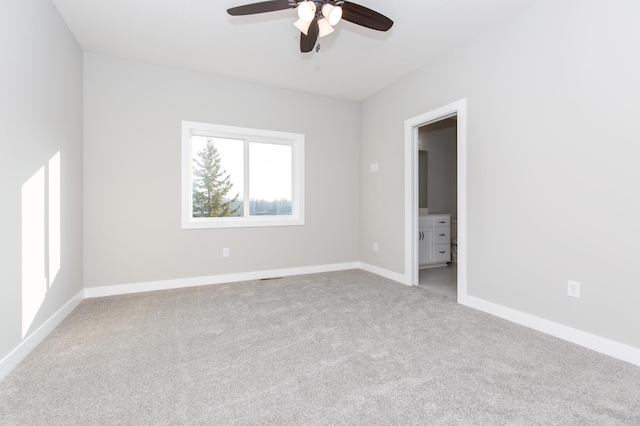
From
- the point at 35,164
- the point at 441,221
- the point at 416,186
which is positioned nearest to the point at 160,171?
the point at 35,164

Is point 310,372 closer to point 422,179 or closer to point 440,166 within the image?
point 422,179

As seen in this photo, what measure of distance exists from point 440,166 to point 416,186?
2420 millimetres

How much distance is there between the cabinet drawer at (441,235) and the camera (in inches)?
185

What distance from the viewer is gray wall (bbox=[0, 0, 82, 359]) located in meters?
1.75

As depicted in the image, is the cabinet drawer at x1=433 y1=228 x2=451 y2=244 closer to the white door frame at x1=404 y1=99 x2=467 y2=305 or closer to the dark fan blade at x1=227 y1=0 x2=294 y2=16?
the white door frame at x1=404 y1=99 x2=467 y2=305

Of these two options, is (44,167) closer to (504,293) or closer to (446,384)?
(446,384)

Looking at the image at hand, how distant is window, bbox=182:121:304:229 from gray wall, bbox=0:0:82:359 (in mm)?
1113

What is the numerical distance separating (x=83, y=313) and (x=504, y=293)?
3.84 metres

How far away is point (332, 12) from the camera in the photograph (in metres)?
1.87

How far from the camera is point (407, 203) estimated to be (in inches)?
144

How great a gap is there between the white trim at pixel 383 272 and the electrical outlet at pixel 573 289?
5.77 feet

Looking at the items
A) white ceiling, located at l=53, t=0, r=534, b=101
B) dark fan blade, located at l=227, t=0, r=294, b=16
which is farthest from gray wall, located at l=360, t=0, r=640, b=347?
dark fan blade, located at l=227, t=0, r=294, b=16

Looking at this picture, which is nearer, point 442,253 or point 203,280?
point 203,280

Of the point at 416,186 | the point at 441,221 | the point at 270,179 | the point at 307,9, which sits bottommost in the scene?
the point at 441,221
